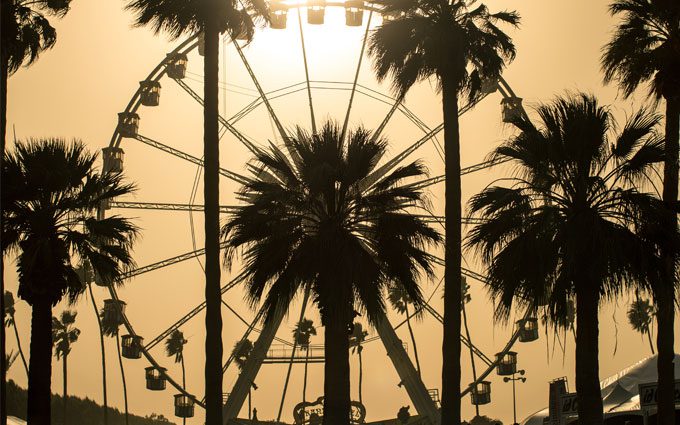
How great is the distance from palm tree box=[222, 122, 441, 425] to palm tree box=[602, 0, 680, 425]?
5740mm

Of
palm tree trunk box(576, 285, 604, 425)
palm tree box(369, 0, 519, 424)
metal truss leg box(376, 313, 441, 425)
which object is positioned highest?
palm tree box(369, 0, 519, 424)

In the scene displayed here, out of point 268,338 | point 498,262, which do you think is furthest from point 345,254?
point 268,338

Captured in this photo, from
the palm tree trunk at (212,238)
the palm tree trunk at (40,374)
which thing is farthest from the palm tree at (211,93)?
the palm tree trunk at (40,374)

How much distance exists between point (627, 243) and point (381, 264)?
5.81 meters

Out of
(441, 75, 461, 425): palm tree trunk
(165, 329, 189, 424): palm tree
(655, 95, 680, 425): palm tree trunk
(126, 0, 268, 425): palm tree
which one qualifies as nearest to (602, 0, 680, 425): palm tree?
(655, 95, 680, 425): palm tree trunk

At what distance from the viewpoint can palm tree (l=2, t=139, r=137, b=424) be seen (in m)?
29.1

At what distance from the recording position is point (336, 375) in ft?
94.3

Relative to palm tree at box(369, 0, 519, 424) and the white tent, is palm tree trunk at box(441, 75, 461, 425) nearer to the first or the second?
palm tree at box(369, 0, 519, 424)

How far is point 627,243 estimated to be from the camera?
26.1 metres

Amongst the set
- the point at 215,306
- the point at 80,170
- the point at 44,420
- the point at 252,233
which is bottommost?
the point at 44,420

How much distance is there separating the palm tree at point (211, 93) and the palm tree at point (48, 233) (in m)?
4.70

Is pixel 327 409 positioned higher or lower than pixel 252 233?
lower

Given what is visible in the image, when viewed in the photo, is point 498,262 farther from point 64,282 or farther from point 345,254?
point 64,282

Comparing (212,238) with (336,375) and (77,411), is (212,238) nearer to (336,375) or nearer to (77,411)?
(336,375)
